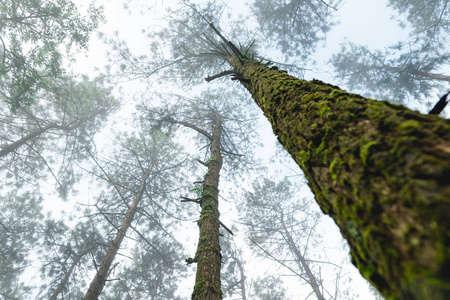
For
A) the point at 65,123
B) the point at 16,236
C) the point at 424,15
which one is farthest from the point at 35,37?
the point at 424,15

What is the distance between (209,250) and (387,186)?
3.70 metres

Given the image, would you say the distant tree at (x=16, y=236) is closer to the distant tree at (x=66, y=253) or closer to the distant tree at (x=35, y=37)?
the distant tree at (x=66, y=253)

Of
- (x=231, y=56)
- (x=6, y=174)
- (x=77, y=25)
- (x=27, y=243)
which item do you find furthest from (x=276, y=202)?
(x=6, y=174)

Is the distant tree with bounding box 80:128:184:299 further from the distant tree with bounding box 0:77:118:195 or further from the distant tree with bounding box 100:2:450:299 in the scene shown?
the distant tree with bounding box 100:2:450:299

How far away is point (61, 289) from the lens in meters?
12.2

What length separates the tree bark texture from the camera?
42cm

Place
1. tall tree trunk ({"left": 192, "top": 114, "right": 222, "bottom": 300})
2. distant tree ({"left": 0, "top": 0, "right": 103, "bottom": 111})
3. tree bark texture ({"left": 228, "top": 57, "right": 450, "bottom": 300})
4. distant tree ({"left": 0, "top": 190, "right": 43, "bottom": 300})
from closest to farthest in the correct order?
tree bark texture ({"left": 228, "top": 57, "right": 450, "bottom": 300}), tall tree trunk ({"left": 192, "top": 114, "right": 222, "bottom": 300}), distant tree ({"left": 0, "top": 0, "right": 103, "bottom": 111}), distant tree ({"left": 0, "top": 190, "right": 43, "bottom": 300})

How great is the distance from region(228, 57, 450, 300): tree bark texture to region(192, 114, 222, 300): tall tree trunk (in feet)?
9.41

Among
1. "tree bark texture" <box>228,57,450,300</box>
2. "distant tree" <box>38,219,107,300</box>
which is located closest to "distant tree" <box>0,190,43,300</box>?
"distant tree" <box>38,219,107,300</box>

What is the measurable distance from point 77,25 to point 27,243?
1640 cm

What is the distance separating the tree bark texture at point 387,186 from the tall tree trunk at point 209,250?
2867 millimetres

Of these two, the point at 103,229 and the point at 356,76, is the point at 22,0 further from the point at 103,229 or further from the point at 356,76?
the point at 356,76

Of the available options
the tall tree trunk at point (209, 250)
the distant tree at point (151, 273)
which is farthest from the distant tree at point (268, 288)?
the tall tree trunk at point (209, 250)

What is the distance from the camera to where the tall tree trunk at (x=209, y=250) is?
3.11 meters
